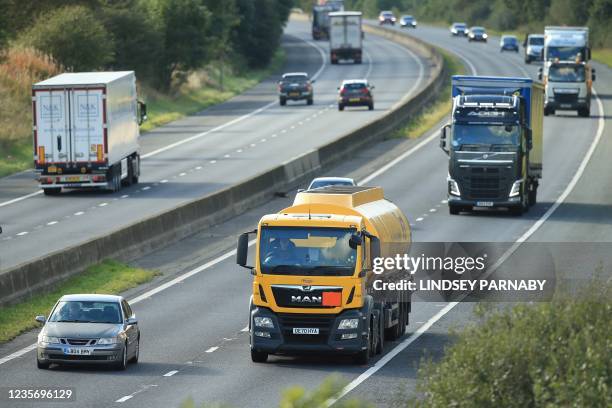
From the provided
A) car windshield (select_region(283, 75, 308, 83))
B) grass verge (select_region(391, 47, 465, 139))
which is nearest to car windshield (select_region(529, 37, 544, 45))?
grass verge (select_region(391, 47, 465, 139))

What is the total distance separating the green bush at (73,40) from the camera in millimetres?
79625

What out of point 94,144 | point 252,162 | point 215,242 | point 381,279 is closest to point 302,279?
point 381,279

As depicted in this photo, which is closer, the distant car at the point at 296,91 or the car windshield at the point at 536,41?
the distant car at the point at 296,91

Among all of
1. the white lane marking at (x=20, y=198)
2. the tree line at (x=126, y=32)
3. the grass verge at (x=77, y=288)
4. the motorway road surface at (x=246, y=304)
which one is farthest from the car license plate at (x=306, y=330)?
the tree line at (x=126, y=32)

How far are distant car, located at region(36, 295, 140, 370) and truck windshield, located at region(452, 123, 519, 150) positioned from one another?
22470mm

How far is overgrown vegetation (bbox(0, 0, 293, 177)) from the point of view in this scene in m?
71.3

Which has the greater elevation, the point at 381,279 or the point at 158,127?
the point at 381,279

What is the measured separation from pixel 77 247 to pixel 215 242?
7.39m

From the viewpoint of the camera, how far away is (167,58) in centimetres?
9556

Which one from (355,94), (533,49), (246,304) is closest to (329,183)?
(246,304)

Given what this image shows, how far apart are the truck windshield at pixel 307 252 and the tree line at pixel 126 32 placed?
48511 mm

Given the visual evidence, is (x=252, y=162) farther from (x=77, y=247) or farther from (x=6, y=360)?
(x=6, y=360)

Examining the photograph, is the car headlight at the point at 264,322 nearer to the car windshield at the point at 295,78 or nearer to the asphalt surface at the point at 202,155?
the asphalt surface at the point at 202,155

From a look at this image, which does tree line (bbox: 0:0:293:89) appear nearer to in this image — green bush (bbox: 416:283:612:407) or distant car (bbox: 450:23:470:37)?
distant car (bbox: 450:23:470:37)
